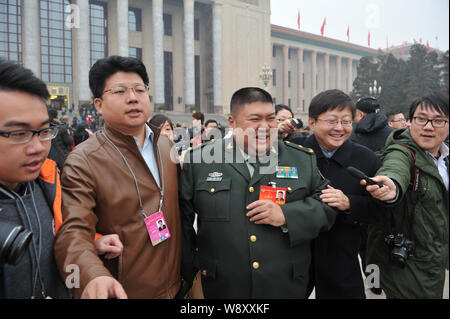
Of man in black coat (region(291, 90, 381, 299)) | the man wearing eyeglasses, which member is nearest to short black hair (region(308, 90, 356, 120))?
man in black coat (region(291, 90, 381, 299))

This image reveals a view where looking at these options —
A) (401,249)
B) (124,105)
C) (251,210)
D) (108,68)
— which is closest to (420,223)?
(401,249)

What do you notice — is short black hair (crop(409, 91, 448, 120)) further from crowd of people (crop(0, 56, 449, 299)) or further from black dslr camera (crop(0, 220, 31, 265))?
black dslr camera (crop(0, 220, 31, 265))

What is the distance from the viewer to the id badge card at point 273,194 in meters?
1.89

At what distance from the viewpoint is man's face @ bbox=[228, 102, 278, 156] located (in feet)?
6.35

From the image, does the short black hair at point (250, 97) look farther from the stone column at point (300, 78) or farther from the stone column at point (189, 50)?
A: the stone column at point (300, 78)

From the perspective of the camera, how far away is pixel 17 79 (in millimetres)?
A: 1266

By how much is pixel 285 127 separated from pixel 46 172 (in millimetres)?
2272

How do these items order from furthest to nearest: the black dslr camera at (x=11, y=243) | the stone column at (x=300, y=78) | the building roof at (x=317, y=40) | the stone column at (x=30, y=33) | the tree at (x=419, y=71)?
the stone column at (x=300, y=78) < the building roof at (x=317, y=40) < the tree at (x=419, y=71) < the stone column at (x=30, y=33) < the black dslr camera at (x=11, y=243)

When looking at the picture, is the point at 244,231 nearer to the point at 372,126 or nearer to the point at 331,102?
the point at 331,102

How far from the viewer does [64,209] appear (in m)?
1.47

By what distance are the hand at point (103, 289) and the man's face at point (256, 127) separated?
3.59 ft

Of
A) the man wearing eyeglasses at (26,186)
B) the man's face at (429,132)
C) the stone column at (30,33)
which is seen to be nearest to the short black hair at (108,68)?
the man wearing eyeglasses at (26,186)

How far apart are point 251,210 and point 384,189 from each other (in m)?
0.75

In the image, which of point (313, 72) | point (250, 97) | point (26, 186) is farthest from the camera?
point (313, 72)
